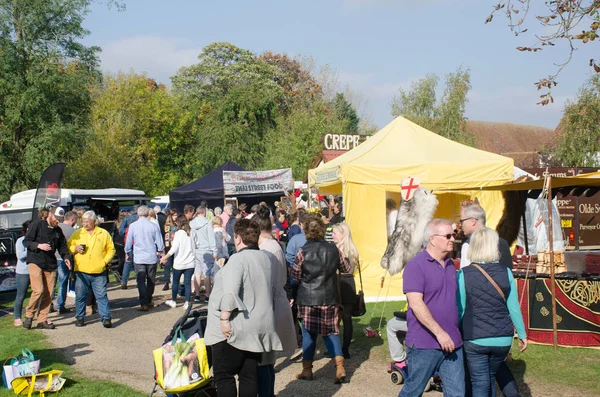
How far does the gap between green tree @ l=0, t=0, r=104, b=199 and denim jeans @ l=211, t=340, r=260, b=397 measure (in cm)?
2459

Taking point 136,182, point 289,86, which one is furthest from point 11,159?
point 289,86

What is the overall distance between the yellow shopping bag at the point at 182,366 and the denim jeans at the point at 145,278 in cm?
617

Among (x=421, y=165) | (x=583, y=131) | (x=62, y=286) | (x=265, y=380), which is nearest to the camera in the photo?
(x=265, y=380)

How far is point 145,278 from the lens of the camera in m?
12.2

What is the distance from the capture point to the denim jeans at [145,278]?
1176 centimetres

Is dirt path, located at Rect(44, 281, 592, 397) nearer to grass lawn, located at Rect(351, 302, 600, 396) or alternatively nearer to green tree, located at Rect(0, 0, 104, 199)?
grass lawn, located at Rect(351, 302, 600, 396)

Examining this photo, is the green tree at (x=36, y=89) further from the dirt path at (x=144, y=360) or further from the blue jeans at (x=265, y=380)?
the blue jeans at (x=265, y=380)

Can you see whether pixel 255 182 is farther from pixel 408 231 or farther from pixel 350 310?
pixel 350 310

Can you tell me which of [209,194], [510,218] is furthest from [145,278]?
[209,194]

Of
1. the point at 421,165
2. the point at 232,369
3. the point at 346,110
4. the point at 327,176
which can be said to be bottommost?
the point at 232,369

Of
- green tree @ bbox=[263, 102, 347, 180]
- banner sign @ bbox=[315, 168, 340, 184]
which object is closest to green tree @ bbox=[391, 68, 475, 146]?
green tree @ bbox=[263, 102, 347, 180]

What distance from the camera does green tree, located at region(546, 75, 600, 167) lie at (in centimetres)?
3241

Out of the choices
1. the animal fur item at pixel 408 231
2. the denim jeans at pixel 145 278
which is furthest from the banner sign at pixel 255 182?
the animal fur item at pixel 408 231

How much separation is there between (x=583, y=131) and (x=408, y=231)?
1048 inches
